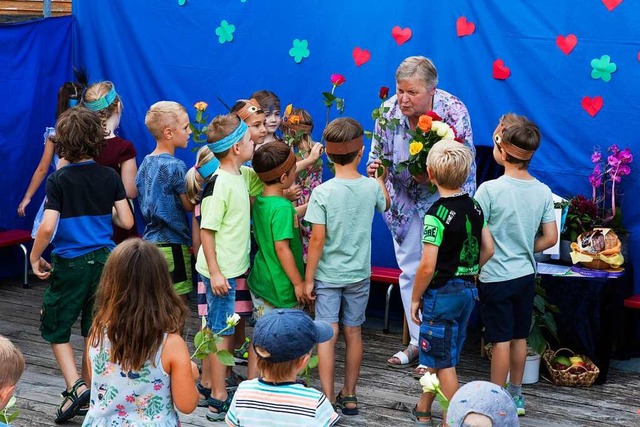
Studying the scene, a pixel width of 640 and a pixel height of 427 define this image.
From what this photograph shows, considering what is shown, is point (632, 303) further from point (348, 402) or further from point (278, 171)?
point (278, 171)

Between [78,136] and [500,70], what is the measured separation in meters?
2.79

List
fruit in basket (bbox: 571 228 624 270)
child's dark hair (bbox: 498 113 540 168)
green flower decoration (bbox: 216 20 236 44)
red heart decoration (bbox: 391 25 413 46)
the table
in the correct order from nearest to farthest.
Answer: child's dark hair (bbox: 498 113 540 168)
the table
fruit in basket (bbox: 571 228 624 270)
red heart decoration (bbox: 391 25 413 46)
green flower decoration (bbox: 216 20 236 44)

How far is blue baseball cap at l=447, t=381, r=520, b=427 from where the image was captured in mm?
2553

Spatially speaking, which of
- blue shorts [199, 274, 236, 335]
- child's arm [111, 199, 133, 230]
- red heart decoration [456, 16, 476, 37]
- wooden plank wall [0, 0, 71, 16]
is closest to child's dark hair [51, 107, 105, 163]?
child's arm [111, 199, 133, 230]

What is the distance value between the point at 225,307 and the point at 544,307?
1844mm

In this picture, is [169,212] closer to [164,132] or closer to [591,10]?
[164,132]

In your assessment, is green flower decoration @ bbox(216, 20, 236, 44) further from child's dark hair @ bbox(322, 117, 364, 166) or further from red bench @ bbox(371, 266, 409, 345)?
child's dark hair @ bbox(322, 117, 364, 166)

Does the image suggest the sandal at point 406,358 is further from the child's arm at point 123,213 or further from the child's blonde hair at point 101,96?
the child's blonde hair at point 101,96

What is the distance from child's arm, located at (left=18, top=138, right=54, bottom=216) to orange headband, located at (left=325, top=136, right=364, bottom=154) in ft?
9.56

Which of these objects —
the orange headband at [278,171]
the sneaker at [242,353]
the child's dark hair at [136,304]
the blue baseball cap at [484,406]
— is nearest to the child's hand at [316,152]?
the orange headband at [278,171]

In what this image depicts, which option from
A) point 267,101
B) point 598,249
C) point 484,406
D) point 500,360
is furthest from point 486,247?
point 484,406

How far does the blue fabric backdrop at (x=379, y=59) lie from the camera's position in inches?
235

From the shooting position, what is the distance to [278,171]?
4.80 metres

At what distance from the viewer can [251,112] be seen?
17.6ft
